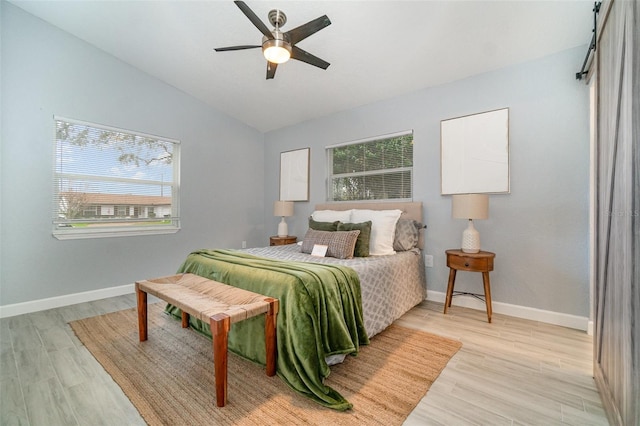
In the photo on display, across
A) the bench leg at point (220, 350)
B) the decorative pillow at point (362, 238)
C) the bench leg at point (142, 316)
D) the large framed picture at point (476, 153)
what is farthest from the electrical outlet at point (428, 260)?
the bench leg at point (142, 316)

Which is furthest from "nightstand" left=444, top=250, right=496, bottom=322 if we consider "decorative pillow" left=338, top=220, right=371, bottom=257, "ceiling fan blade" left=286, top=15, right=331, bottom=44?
"ceiling fan blade" left=286, top=15, right=331, bottom=44

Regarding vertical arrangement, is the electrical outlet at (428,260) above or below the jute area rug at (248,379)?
above

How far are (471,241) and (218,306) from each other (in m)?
2.34

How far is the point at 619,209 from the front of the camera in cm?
128

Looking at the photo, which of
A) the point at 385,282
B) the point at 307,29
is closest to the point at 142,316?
the point at 385,282

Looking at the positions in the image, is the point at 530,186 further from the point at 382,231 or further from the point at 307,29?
the point at 307,29

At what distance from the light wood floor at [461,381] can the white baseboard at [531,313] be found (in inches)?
3.3

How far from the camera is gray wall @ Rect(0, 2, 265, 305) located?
274 centimetres

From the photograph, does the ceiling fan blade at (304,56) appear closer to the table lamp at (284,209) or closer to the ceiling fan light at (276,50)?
the ceiling fan light at (276,50)

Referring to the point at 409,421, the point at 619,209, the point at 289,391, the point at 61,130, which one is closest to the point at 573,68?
the point at 619,209

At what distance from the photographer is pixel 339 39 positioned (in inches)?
106

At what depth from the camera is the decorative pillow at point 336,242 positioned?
8.57ft

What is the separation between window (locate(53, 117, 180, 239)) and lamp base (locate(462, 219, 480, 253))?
382 cm

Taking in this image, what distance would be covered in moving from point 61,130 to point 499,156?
4.81m
